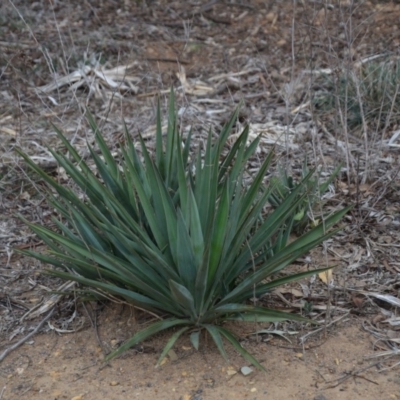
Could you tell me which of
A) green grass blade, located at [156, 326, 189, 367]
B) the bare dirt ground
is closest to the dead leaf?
the bare dirt ground

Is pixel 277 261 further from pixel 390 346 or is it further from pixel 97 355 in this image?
pixel 97 355

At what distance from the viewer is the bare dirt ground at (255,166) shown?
352 centimetres

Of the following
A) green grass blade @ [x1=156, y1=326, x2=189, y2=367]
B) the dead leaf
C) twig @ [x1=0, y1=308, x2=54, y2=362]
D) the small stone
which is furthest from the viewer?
the dead leaf

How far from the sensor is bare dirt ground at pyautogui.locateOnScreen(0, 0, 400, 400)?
11.6 ft

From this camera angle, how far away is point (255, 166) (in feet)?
18.8

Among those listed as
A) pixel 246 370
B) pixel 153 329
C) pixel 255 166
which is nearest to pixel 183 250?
pixel 153 329

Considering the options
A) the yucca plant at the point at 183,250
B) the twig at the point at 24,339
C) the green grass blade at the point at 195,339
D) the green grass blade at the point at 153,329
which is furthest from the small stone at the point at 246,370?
the twig at the point at 24,339

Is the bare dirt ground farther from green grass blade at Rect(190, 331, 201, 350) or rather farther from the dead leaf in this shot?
green grass blade at Rect(190, 331, 201, 350)

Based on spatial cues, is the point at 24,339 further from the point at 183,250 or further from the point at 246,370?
the point at 246,370

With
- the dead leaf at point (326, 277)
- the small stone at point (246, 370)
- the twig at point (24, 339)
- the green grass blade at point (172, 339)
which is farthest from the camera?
the dead leaf at point (326, 277)

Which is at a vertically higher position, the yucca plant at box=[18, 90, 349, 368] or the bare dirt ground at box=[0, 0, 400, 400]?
the yucca plant at box=[18, 90, 349, 368]

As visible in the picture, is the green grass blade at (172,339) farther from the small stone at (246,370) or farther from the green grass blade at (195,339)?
the small stone at (246,370)

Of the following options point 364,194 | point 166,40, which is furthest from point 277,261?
point 166,40

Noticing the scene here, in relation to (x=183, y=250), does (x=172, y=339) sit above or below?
below
